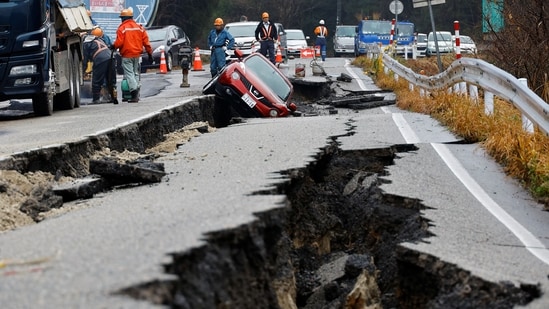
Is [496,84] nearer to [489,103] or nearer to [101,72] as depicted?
[489,103]

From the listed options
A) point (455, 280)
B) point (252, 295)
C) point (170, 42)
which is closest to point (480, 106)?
point (455, 280)

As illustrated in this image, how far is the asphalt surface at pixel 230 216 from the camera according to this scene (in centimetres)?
418

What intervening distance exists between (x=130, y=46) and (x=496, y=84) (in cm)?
789

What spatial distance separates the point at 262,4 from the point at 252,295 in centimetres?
6461

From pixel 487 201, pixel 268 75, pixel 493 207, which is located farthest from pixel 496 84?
pixel 268 75

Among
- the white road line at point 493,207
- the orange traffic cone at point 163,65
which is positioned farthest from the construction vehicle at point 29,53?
the orange traffic cone at point 163,65

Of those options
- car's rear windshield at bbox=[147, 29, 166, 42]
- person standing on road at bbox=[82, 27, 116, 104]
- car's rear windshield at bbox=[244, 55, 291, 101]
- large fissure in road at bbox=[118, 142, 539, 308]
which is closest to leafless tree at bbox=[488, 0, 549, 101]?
car's rear windshield at bbox=[244, 55, 291, 101]

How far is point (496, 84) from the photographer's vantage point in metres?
11.8

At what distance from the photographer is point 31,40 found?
1437cm

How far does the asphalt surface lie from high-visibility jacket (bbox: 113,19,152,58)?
249 inches

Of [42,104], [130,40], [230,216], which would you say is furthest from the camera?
[130,40]

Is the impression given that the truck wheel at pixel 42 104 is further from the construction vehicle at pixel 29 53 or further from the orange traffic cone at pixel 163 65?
the orange traffic cone at pixel 163 65

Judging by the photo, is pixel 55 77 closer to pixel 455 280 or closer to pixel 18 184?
pixel 18 184

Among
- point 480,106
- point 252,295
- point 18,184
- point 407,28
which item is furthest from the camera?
point 407,28
